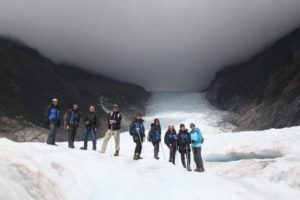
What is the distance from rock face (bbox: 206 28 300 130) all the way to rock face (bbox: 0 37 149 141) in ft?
58.6

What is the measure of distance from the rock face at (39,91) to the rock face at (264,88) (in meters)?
17.9

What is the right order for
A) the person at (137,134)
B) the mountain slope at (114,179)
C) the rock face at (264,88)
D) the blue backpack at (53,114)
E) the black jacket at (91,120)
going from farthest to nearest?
the rock face at (264,88) → the black jacket at (91,120) → the blue backpack at (53,114) → the person at (137,134) → the mountain slope at (114,179)

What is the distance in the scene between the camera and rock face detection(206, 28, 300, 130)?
5519 cm

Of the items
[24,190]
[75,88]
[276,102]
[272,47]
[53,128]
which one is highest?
[272,47]

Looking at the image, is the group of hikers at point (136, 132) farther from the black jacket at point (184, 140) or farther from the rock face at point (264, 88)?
the rock face at point (264, 88)

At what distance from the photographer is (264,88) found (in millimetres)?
70562

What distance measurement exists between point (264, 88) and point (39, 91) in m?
36.5

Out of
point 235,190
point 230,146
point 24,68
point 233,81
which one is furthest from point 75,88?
point 235,190

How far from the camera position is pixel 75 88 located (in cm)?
7594

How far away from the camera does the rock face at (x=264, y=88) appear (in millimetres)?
55188

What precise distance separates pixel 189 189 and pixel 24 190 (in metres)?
6.11

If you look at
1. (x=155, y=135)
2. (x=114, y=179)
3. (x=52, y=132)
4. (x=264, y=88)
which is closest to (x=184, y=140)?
(x=155, y=135)

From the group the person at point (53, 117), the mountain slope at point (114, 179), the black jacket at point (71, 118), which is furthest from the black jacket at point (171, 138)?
the person at point (53, 117)

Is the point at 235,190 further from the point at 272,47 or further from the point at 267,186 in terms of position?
the point at 272,47
